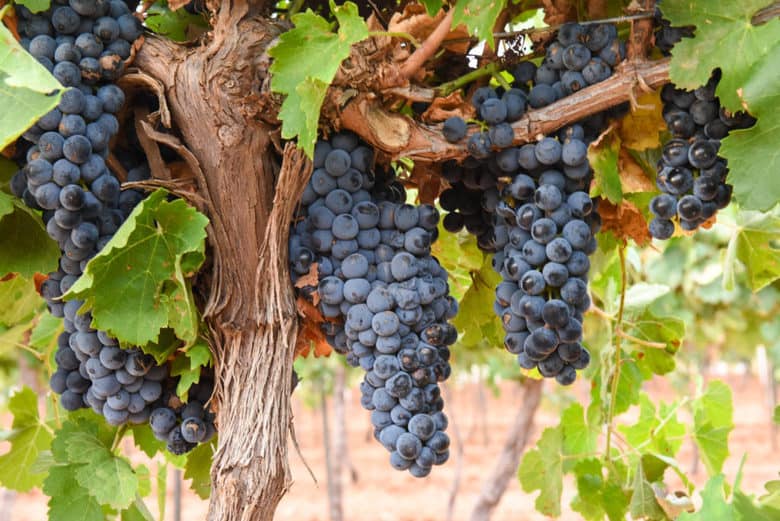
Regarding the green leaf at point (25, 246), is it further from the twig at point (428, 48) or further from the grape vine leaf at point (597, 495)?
the grape vine leaf at point (597, 495)

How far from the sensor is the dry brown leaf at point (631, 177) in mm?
1296

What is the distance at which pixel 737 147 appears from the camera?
3.48 ft

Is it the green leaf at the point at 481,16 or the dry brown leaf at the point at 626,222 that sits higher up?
the green leaf at the point at 481,16

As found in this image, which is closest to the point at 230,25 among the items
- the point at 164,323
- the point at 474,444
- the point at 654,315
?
the point at 164,323

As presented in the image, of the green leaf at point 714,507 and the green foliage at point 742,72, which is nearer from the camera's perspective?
the green foliage at point 742,72

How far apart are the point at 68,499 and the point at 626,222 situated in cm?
105

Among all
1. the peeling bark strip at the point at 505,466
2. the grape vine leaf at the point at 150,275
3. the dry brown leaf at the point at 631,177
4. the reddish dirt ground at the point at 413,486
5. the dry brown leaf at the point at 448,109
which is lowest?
the reddish dirt ground at the point at 413,486

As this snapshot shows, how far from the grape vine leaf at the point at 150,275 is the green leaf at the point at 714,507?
31.7 inches

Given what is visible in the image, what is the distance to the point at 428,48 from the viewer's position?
121cm

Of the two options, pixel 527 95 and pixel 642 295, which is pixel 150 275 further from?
pixel 642 295

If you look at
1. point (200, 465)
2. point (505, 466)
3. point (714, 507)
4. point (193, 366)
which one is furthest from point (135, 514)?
point (505, 466)

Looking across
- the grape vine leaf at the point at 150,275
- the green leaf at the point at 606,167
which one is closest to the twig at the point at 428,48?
the green leaf at the point at 606,167

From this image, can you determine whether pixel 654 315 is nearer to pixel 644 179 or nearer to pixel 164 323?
pixel 644 179

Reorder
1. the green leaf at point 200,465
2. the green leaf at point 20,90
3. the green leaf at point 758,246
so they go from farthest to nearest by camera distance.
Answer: the green leaf at point 758,246
the green leaf at point 200,465
the green leaf at point 20,90
